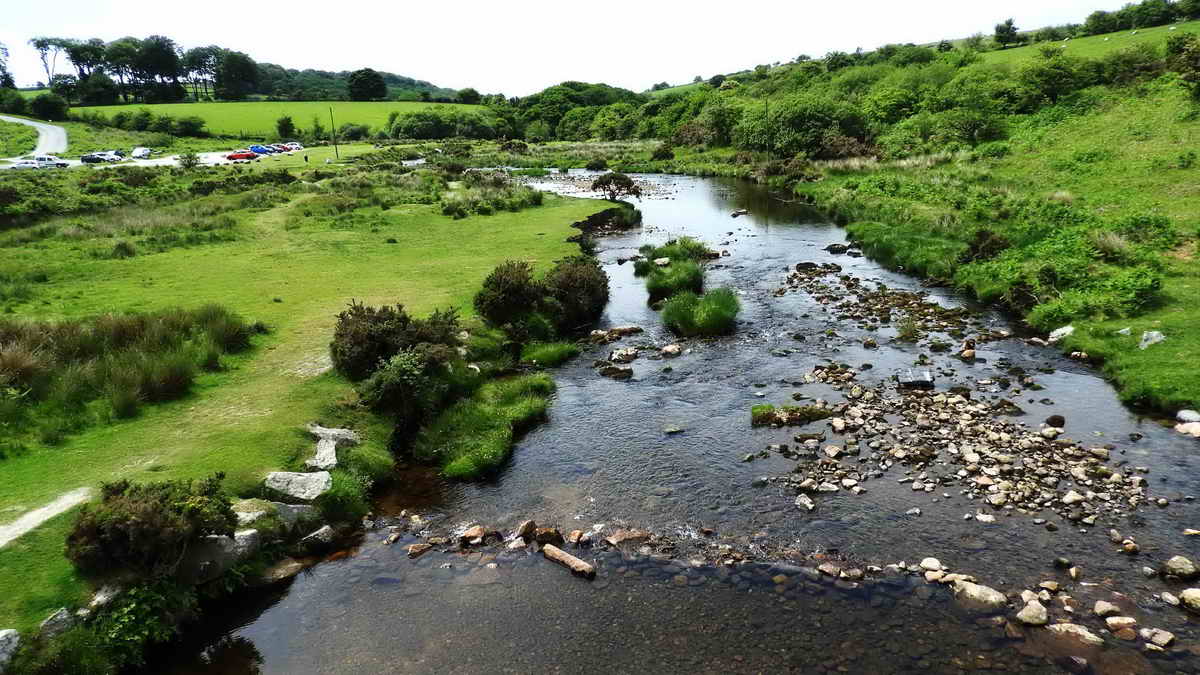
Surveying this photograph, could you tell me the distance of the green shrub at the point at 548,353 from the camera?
24.4 metres

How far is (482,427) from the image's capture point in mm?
18844

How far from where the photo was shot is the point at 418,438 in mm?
18656

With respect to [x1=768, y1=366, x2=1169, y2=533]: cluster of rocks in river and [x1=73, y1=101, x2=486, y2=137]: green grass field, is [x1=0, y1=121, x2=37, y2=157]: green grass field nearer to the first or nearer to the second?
[x1=73, y1=101, x2=486, y2=137]: green grass field

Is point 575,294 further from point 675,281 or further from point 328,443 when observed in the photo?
point 328,443

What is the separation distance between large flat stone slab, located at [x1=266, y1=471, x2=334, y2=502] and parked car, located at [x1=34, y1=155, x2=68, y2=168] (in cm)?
9452

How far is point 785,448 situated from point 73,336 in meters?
22.7

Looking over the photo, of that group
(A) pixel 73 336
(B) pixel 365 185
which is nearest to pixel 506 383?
(A) pixel 73 336

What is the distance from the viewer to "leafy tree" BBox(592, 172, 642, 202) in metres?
66.8

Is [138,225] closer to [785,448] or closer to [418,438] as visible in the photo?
[418,438]

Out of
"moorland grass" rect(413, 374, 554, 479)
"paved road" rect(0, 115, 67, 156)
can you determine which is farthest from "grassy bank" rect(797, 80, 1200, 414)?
"paved road" rect(0, 115, 67, 156)

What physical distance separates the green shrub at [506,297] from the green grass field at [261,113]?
477ft

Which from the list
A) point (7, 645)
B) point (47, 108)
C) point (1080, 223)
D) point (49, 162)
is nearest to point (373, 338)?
point (7, 645)

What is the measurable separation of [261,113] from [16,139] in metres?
61.9

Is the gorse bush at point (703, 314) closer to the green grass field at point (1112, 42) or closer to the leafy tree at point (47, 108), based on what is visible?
the green grass field at point (1112, 42)
